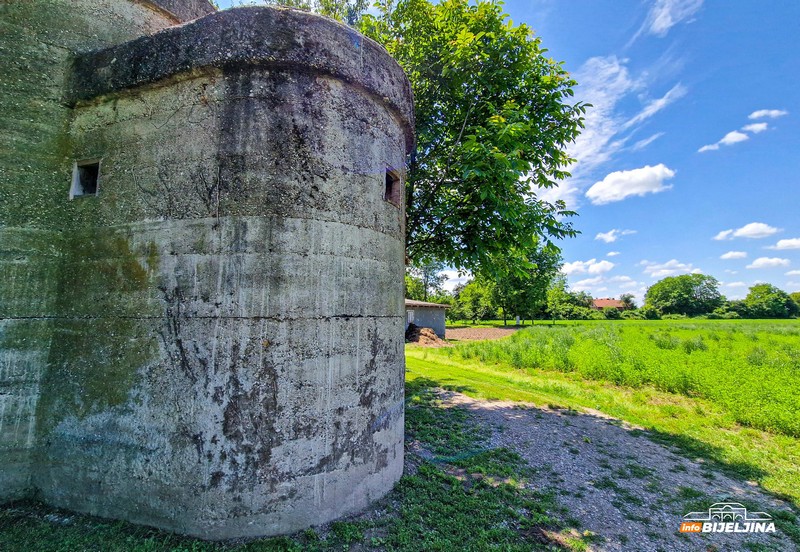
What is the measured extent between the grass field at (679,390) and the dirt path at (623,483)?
0.81 metres

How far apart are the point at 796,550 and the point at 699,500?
925 millimetres

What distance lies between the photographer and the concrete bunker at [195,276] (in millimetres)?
3303

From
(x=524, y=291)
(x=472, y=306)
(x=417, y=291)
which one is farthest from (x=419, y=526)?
(x=472, y=306)

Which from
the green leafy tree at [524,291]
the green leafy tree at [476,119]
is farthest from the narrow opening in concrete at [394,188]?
the green leafy tree at [524,291]

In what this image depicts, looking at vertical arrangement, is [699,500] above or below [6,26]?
below

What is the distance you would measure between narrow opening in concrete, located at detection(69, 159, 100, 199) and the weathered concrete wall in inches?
3.5

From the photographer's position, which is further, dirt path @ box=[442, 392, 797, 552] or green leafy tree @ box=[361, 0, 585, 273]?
green leafy tree @ box=[361, 0, 585, 273]

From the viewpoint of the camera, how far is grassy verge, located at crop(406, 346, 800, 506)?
20.0 feet

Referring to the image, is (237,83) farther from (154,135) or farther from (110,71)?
(110,71)

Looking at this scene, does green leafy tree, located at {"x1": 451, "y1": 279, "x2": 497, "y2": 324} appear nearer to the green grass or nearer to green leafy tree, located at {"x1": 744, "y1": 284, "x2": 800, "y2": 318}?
the green grass

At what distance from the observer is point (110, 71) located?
3.81m

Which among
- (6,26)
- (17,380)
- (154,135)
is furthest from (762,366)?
(6,26)

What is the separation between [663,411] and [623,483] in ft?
19.4

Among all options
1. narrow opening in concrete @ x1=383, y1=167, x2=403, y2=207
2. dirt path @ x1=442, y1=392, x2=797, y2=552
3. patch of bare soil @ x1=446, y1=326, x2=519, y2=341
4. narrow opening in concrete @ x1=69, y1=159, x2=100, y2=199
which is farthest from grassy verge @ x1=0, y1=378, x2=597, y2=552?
patch of bare soil @ x1=446, y1=326, x2=519, y2=341
